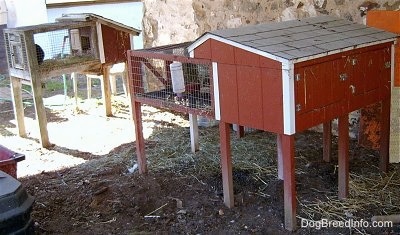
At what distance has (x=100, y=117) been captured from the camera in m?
6.47

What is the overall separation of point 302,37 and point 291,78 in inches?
22.9

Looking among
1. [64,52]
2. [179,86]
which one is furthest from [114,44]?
[179,86]

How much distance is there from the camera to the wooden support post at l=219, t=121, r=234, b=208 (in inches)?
139

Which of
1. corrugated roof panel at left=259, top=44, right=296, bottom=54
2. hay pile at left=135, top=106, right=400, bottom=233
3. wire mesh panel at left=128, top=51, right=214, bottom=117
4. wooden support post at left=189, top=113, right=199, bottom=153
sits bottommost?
hay pile at left=135, top=106, right=400, bottom=233

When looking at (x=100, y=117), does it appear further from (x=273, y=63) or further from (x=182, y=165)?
(x=273, y=63)

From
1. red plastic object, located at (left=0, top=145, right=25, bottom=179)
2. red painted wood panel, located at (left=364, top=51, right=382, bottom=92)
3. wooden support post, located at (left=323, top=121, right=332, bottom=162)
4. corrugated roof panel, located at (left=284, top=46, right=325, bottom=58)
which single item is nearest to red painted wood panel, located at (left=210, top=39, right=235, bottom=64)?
corrugated roof panel, located at (left=284, top=46, right=325, bottom=58)

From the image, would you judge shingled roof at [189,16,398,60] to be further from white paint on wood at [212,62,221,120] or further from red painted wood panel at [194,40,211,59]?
white paint on wood at [212,62,221,120]

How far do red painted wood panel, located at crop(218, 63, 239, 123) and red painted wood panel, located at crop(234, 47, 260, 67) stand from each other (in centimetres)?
7

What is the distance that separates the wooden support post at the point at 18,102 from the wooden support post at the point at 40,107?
19.6 inches

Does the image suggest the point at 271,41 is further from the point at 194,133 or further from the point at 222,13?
the point at 222,13

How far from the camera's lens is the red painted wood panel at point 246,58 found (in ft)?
10.2

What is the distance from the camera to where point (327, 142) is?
14.2 ft

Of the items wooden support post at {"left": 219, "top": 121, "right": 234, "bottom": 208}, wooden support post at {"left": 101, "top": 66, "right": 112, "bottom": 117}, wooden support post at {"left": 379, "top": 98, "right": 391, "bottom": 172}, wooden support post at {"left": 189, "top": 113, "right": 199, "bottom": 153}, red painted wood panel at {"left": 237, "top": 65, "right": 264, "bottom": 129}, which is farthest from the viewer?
wooden support post at {"left": 101, "top": 66, "right": 112, "bottom": 117}

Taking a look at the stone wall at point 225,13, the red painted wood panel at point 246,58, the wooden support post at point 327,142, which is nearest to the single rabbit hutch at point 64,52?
the stone wall at point 225,13
